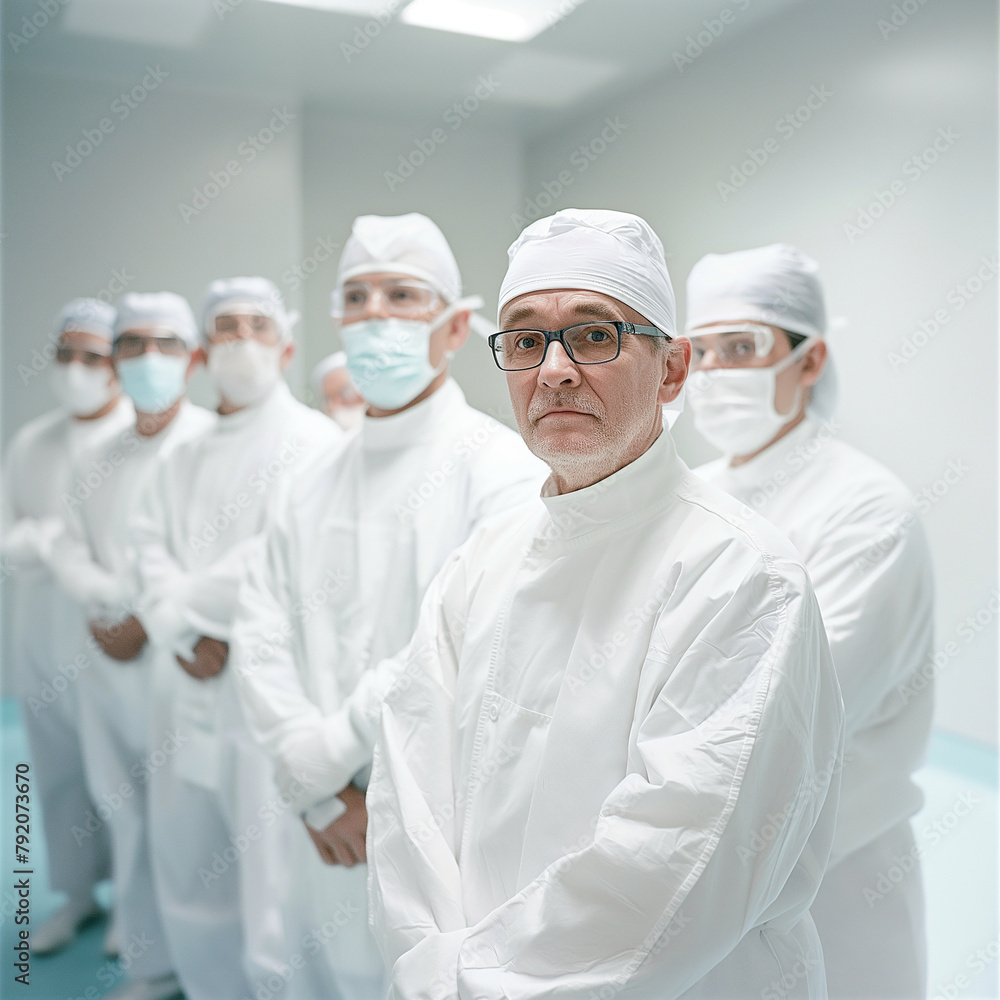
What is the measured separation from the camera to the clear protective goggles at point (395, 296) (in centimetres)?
234

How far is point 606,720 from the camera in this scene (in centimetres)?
130

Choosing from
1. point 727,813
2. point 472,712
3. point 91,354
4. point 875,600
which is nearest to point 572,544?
point 472,712

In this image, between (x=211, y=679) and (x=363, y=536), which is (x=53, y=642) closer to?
(x=211, y=679)

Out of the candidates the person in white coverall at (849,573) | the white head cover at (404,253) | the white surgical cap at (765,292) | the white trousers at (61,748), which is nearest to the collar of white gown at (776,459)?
the person in white coverall at (849,573)

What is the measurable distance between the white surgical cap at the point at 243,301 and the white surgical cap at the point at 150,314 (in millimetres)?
270

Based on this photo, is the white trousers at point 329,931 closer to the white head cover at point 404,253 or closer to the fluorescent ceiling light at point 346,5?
the white head cover at point 404,253

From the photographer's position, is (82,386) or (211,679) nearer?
(211,679)

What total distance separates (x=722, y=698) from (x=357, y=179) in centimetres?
227

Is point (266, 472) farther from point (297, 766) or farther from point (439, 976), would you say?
point (439, 976)

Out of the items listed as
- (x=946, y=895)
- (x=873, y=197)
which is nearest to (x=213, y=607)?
(x=946, y=895)

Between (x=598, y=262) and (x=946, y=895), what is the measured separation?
2.87m

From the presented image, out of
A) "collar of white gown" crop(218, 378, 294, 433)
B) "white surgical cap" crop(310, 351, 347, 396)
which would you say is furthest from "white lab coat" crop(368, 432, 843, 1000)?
"white surgical cap" crop(310, 351, 347, 396)

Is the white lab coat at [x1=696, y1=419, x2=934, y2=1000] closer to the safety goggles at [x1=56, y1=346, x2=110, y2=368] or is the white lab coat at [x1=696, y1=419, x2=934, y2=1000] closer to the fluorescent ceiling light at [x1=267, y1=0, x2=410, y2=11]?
the fluorescent ceiling light at [x1=267, y1=0, x2=410, y2=11]

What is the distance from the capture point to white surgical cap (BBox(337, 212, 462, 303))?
232cm
